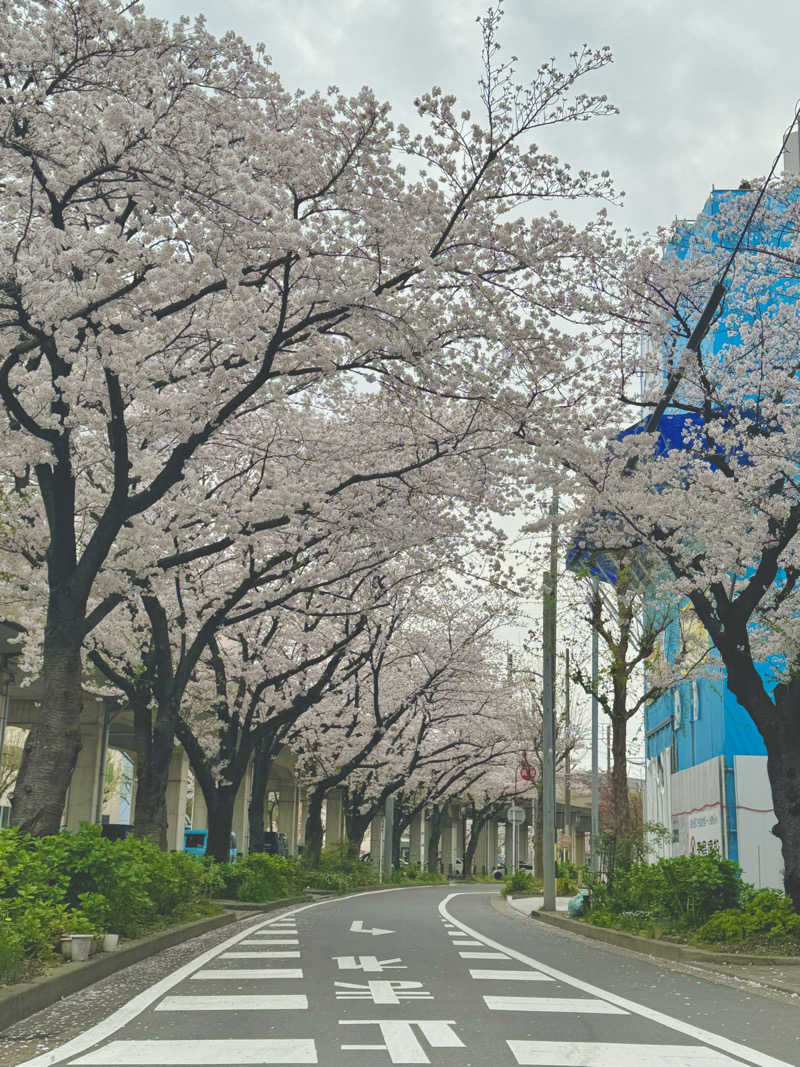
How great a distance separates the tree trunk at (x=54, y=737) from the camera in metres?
11.8

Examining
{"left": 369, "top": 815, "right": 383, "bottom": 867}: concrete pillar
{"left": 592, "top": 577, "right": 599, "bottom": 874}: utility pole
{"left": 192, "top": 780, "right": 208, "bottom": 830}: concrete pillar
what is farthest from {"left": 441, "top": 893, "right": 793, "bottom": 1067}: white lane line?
{"left": 192, "top": 780, "right": 208, "bottom": 830}: concrete pillar

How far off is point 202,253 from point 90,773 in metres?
31.3

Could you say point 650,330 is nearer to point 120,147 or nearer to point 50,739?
point 120,147

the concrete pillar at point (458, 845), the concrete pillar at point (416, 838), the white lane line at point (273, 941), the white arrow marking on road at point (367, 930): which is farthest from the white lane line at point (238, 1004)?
the concrete pillar at point (458, 845)

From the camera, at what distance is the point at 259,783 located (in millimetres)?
29344

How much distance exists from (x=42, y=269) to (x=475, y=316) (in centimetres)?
461

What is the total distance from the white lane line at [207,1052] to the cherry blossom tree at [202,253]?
5.73 m

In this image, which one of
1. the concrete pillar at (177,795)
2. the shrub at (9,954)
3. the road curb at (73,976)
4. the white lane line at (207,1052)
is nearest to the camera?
the white lane line at (207,1052)

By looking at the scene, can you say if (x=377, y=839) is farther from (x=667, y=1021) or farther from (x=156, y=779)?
(x=667, y=1021)

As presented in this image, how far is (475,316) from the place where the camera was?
493 inches

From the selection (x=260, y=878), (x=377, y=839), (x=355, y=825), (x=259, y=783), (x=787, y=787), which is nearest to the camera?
(x=787, y=787)

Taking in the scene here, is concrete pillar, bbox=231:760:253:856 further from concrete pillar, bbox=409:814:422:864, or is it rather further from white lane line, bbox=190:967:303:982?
white lane line, bbox=190:967:303:982

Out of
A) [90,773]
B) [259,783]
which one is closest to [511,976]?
[259,783]

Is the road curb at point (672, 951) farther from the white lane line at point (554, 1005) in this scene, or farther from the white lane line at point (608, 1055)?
the white lane line at point (608, 1055)
